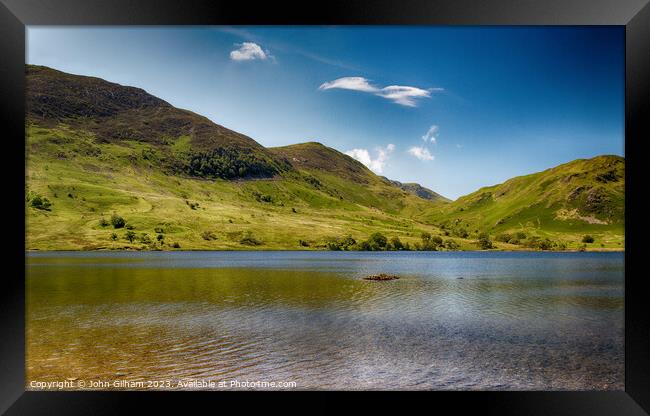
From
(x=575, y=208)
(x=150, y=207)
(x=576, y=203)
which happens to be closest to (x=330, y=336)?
(x=150, y=207)

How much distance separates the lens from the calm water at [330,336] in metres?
14.7

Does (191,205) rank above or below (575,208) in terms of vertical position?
above

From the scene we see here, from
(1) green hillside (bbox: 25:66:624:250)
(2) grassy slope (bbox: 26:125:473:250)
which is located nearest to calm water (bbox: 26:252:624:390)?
(2) grassy slope (bbox: 26:125:473:250)

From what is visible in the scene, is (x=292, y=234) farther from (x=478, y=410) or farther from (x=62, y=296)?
(x=478, y=410)

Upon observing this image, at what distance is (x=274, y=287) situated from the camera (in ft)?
131

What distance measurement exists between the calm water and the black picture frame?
14.3 feet

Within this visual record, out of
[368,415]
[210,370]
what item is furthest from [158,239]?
[368,415]

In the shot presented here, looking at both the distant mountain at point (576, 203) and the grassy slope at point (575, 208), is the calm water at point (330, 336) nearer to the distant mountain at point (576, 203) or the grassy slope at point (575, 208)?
the grassy slope at point (575, 208)
